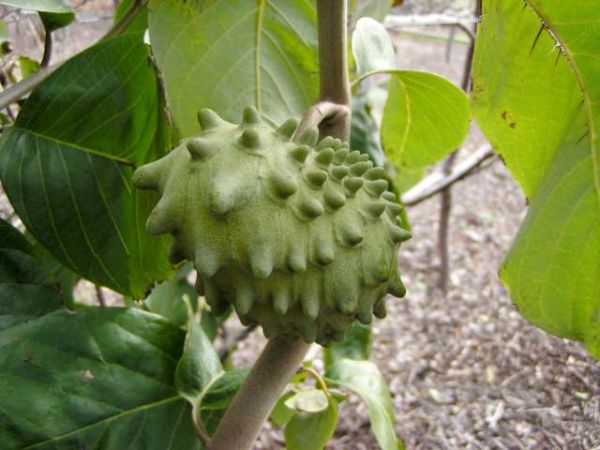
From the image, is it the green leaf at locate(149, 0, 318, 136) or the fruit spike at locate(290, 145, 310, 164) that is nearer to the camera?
the fruit spike at locate(290, 145, 310, 164)

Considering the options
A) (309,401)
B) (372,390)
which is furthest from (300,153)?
(372,390)

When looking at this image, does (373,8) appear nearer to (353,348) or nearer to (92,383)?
(353,348)

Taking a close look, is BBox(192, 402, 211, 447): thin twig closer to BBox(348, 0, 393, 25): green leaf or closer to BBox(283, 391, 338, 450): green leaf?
BBox(283, 391, 338, 450): green leaf

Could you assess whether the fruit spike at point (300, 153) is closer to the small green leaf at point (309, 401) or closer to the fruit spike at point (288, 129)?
the fruit spike at point (288, 129)

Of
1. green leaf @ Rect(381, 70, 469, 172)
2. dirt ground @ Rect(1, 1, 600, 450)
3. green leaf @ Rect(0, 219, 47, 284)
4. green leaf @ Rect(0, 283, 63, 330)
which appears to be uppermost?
green leaf @ Rect(381, 70, 469, 172)

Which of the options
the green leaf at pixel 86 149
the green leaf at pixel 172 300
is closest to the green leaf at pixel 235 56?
the green leaf at pixel 86 149

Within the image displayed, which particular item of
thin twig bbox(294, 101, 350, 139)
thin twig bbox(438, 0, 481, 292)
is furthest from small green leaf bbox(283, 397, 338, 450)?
thin twig bbox(438, 0, 481, 292)
